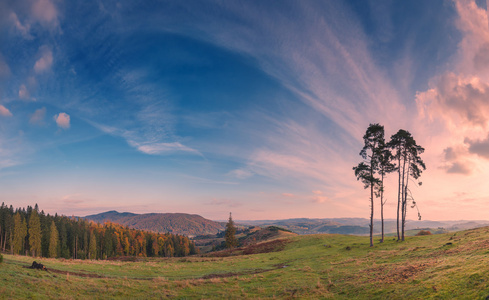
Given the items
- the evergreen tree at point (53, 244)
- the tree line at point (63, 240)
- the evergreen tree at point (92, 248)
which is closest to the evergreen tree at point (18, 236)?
the tree line at point (63, 240)

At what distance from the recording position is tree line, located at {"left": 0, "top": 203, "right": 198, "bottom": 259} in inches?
3364

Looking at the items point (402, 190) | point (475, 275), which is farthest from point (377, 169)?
point (475, 275)

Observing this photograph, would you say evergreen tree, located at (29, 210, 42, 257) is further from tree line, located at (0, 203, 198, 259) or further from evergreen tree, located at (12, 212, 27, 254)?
evergreen tree, located at (12, 212, 27, 254)

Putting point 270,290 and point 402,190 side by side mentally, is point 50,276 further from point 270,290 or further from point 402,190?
point 402,190

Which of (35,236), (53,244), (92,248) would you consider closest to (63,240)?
(53,244)

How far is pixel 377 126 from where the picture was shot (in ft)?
149

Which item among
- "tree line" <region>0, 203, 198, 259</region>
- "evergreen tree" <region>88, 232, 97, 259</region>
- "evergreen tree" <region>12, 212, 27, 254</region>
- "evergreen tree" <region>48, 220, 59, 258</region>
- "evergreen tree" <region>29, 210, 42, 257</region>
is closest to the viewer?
"evergreen tree" <region>12, 212, 27, 254</region>

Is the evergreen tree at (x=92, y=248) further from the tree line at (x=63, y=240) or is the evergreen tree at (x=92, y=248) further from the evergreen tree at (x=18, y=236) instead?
the evergreen tree at (x=18, y=236)

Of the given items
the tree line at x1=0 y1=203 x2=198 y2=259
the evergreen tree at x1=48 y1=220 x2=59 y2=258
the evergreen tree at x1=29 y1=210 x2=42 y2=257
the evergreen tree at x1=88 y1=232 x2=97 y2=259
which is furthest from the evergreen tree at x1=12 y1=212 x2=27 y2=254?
the evergreen tree at x1=88 y1=232 x2=97 y2=259

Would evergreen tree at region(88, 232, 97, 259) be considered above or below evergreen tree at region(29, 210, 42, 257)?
below

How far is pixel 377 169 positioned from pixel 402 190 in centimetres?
622

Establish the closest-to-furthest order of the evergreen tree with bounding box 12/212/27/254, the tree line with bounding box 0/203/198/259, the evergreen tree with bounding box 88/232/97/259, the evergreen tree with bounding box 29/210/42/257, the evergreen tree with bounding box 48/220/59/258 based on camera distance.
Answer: the evergreen tree with bounding box 12/212/27/254 < the evergreen tree with bounding box 29/210/42/257 < the tree line with bounding box 0/203/198/259 < the evergreen tree with bounding box 48/220/59/258 < the evergreen tree with bounding box 88/232/97/259

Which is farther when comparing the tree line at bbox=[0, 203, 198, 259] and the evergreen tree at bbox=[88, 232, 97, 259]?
the evergreen tree at bbox=[88, 232, 97, 259]

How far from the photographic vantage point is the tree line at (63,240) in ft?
280
